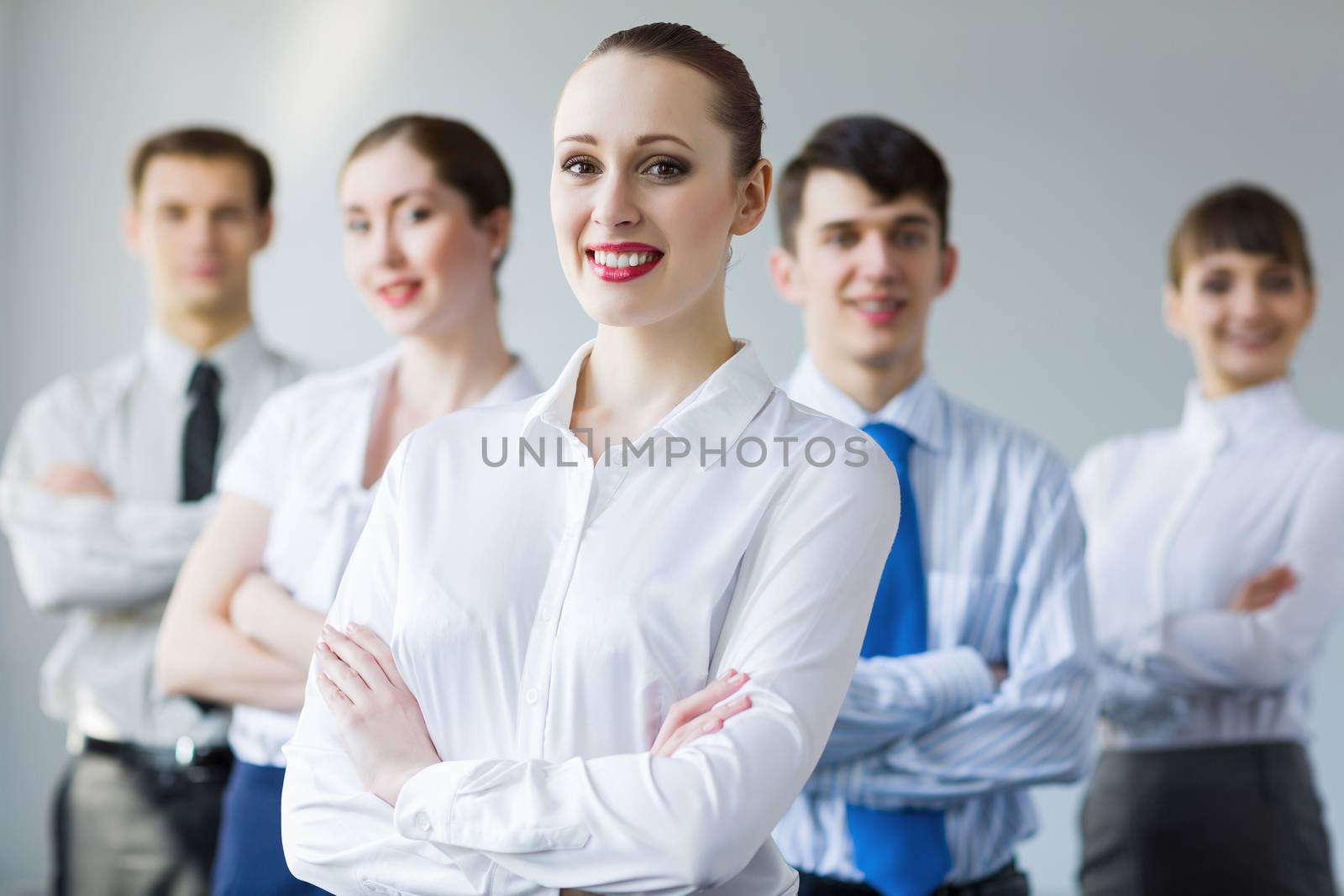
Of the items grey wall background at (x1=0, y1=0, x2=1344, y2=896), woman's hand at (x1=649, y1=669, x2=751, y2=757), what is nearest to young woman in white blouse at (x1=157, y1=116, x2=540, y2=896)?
woman's hand at (x1=649, y1=669, x2=751, y2=757)

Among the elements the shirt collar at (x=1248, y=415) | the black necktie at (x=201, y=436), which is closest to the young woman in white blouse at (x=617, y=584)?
the black necktie at (x=201, y=436)

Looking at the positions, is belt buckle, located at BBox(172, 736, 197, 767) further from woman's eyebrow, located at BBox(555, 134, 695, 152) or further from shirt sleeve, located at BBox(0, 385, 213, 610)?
woman's eyebrow, located at BBox(555, 134, 695, 152)

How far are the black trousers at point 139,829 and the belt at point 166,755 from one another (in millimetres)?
12

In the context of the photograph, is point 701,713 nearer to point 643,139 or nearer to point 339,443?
point 643,139

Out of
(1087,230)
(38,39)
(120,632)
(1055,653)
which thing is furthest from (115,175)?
(1055,653)

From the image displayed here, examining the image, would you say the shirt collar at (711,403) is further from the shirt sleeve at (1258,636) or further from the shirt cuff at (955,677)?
the shirt sleeve at (1258,636)

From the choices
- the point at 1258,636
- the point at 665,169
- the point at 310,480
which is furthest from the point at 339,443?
the point at 1258,636

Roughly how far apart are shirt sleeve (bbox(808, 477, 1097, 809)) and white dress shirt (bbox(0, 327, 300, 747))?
1.56 m

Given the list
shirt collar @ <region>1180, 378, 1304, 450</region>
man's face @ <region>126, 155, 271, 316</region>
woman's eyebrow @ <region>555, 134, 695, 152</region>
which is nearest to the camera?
woman's eyebrow @ <region>555, 134, 695, 152</region>

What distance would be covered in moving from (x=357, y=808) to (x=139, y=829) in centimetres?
190

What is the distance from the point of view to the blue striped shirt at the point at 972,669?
2246mm

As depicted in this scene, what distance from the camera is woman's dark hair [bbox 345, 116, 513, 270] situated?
2.49m

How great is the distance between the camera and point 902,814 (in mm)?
2275

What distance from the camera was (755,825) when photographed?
136cm
